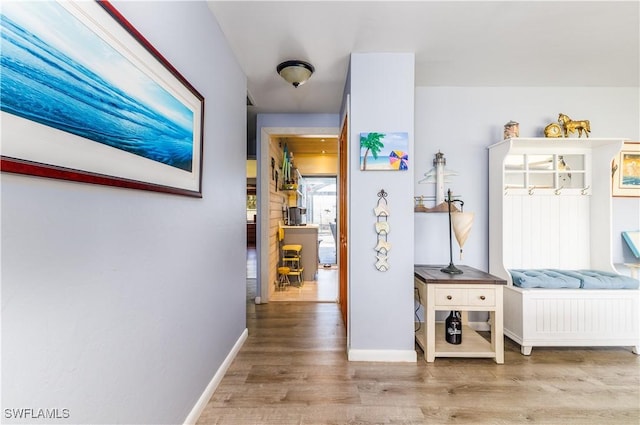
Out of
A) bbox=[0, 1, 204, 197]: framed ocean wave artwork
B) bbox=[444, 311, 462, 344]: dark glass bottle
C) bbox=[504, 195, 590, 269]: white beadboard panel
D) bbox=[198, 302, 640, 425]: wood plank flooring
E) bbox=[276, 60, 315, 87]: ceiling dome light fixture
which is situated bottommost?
bbox=[198, 302, 640, 425]: wood plank flooring

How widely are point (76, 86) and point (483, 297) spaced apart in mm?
2676

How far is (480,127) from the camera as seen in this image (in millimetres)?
2986

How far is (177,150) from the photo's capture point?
144 centimetres

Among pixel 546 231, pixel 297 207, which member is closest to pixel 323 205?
pixel 297 207

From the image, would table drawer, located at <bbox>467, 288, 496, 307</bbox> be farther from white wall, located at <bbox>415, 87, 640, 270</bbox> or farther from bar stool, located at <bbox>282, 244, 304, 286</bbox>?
bar stool, located at <bbox>282, 244, 304, 286</bbox>

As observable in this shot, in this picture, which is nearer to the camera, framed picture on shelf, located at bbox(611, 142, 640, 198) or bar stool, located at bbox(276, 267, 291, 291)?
framed picture on shelf, located at bbox(611, 142, 640, 198)

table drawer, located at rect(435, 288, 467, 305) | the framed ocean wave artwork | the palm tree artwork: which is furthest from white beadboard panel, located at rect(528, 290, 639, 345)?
the framed ocean wave artwork

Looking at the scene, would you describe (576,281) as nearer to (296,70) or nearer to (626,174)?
(626,174)

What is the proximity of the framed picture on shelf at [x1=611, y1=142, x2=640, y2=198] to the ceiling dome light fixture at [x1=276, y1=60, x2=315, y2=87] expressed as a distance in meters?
3.24

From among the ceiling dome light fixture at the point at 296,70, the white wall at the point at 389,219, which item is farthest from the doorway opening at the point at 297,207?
the white wall at the point at 389,219

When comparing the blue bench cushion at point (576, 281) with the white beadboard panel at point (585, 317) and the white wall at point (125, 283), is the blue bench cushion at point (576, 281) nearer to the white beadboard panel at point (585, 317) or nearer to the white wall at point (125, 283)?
the white beadboard panel at point (585, 317)

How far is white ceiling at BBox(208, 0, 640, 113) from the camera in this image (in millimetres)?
1850

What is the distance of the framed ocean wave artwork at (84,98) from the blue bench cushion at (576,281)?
289 cm

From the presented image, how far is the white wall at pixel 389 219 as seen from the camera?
7.67ft
